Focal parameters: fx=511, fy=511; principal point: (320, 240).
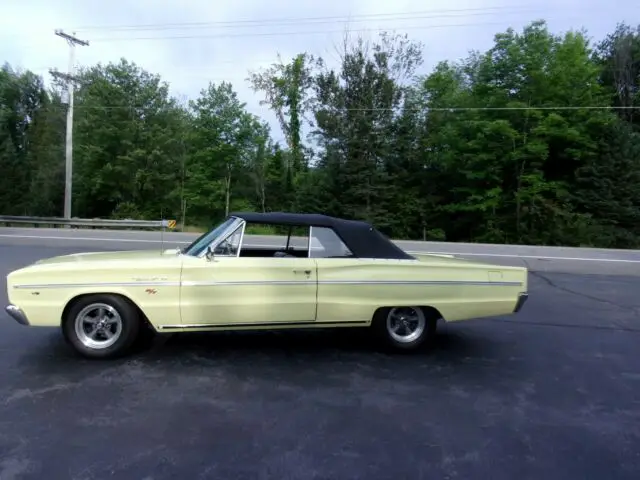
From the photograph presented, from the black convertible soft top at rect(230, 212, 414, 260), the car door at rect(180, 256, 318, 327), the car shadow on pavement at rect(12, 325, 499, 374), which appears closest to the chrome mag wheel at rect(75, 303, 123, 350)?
the car shadow on pavement at rect(12, 325, 499, 374)

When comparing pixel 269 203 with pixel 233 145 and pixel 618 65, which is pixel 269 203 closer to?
pixel 233 145

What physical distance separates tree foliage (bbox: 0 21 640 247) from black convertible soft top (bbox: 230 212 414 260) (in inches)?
1002

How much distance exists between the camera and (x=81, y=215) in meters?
40.5

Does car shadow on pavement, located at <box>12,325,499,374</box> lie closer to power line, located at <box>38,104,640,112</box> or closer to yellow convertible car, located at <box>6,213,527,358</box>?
yellow convertible car, located at <box>6,213,527,358</box>

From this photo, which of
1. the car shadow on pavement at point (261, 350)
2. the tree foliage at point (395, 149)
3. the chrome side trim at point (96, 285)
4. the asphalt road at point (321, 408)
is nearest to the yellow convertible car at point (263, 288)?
the chrome side trim at point (96, 285)

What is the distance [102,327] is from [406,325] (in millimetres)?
3027

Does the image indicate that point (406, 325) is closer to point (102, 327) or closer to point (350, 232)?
point (350, 232)

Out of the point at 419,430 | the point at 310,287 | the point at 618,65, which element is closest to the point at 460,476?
the point at 419,430

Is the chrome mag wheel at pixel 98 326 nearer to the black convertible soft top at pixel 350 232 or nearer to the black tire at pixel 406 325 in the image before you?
the black convertible soft top at pixel 350 232

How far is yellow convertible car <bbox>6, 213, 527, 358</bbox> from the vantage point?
4758 mm

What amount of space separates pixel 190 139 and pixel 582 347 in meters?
37.9

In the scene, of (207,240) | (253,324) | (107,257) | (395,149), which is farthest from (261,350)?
(395,149)

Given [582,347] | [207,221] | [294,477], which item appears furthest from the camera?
[207,221]

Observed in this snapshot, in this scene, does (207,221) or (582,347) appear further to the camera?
(207,221)
